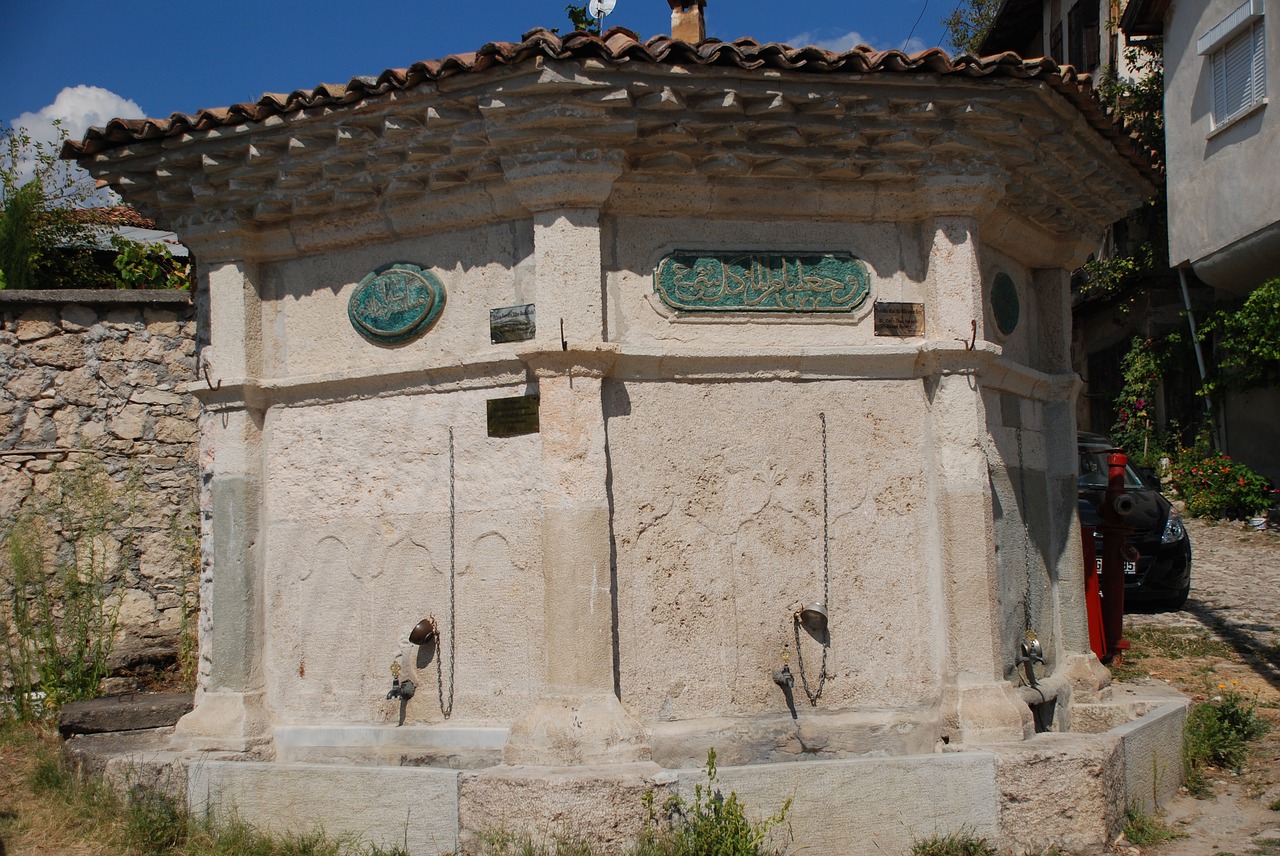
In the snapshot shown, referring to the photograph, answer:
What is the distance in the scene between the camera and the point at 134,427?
28.5ft

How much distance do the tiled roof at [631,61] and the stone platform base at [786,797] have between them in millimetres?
3172

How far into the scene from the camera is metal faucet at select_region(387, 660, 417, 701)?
5.88 metres

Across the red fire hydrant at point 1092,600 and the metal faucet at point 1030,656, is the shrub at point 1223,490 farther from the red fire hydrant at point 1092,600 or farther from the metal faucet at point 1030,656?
the metal faucet at point 1030,656

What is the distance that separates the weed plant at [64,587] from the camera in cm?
806

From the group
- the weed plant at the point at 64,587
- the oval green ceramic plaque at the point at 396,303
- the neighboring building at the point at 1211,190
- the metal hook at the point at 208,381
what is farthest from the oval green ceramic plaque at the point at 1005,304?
the neighboring building at the point at 1211,190

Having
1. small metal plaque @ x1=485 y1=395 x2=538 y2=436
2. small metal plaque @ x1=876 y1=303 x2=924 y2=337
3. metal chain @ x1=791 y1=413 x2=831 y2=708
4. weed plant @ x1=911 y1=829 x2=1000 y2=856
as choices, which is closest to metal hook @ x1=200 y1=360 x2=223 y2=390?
small metal plaque @ x1=485 y1=395 x2=538 y2=436

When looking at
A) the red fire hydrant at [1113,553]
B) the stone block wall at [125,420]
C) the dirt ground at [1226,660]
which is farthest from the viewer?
the stone block wall at [125,420]

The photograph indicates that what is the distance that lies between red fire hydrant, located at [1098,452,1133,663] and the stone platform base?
2.79 metres

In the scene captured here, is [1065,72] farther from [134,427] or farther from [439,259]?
[134,427]

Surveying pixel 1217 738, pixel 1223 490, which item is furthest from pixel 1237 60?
pixel 1217 738

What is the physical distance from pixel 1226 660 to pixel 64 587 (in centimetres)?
880

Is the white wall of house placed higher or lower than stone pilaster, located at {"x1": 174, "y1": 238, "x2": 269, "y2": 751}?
higher

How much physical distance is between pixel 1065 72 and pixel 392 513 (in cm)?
411

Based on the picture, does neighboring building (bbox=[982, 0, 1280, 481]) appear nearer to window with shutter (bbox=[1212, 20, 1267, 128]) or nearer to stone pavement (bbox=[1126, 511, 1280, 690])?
window with shutter (bbox=[1212, 20, 1267, 128])
